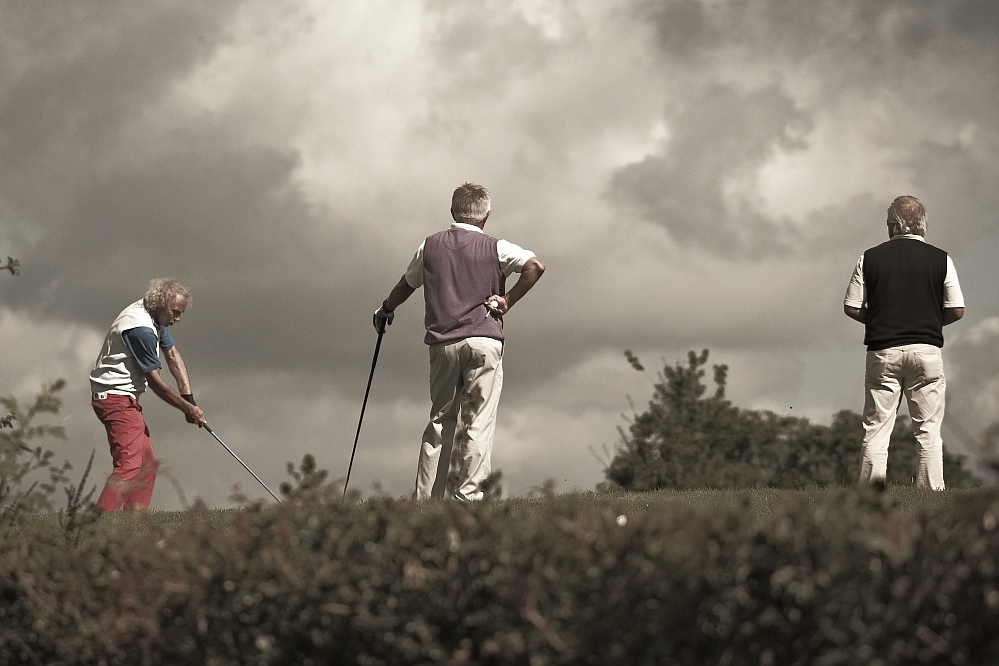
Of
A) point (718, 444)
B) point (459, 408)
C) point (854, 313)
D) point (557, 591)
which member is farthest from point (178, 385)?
point (718, 444)

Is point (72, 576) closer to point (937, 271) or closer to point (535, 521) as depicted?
point (535, 521)

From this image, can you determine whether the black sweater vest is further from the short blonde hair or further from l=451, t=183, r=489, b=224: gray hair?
the short blonde hair

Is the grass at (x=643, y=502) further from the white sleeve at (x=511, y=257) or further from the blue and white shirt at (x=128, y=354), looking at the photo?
the white sleeve at (x=511, y=257)

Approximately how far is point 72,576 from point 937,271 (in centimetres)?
774

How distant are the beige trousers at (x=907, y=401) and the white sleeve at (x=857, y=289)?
0.45 meters

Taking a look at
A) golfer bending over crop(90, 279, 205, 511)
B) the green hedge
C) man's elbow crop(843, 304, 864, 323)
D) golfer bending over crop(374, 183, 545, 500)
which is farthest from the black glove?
the green hedge

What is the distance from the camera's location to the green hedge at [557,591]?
133 inches

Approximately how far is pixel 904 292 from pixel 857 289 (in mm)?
404

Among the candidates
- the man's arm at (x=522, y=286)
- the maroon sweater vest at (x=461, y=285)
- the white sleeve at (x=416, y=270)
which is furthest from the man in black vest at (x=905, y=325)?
the white sleeve at (x=416, y=270)

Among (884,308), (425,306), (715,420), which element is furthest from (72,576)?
(715,420)

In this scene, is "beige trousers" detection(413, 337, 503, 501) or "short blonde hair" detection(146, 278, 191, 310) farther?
"short blonde hair" detection(146, 278, 191, 310)

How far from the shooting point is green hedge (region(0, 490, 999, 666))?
337 cm

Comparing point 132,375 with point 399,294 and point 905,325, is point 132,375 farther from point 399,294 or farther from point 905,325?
point 905,325

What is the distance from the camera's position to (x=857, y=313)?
33.3 feet
